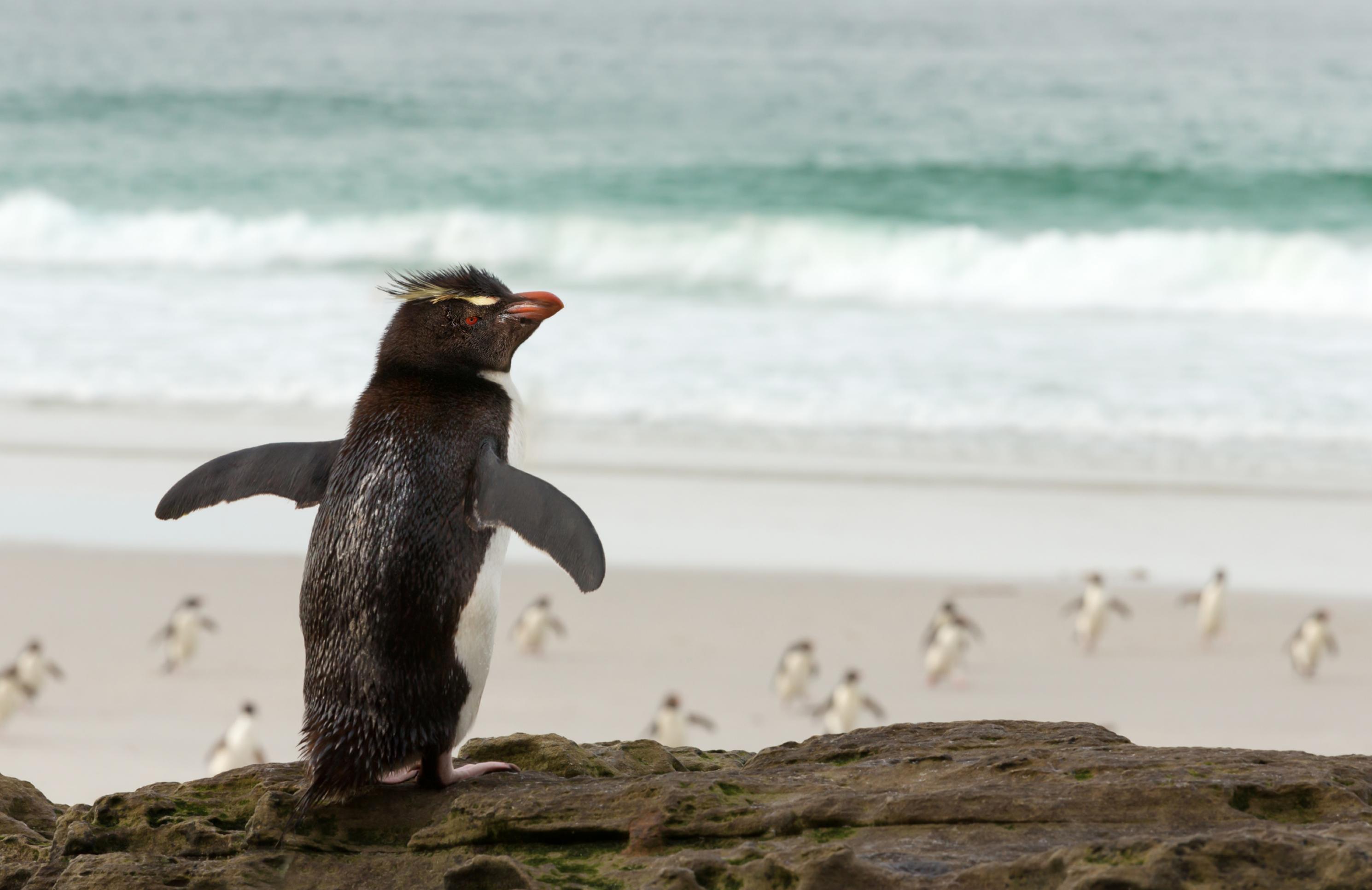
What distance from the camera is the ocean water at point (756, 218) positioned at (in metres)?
13.6

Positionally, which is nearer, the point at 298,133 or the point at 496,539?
the point at 496,539

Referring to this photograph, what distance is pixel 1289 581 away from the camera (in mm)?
8969

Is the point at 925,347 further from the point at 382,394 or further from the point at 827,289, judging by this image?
the point at 382,394

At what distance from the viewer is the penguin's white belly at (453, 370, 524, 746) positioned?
289cm

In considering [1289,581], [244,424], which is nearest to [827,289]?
[244,424]

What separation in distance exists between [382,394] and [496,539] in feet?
1.28

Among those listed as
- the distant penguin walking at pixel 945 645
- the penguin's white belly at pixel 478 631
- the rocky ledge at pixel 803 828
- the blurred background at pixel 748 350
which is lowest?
the rocky ledge at pixel 803 828

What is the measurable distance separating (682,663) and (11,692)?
10.8ft

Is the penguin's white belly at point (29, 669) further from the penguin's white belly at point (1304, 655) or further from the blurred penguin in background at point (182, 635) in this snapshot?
the penguin's white belly at point (1304, 655)

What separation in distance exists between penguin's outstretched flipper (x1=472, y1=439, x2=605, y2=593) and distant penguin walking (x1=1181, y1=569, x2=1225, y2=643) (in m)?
5.91

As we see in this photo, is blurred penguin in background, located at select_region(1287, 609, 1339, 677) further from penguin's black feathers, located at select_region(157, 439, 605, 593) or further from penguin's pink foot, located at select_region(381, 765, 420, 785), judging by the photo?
penguin's pink foot, located at select_region(381, 765, 420, 785)

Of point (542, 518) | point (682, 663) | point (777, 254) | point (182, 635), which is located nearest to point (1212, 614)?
point (682, 663)

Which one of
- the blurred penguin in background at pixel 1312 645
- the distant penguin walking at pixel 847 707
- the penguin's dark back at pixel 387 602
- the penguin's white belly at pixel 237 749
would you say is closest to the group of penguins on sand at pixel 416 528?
the penguin's dark back at pixel 387 602

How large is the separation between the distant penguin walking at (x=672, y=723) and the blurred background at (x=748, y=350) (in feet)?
0.92
